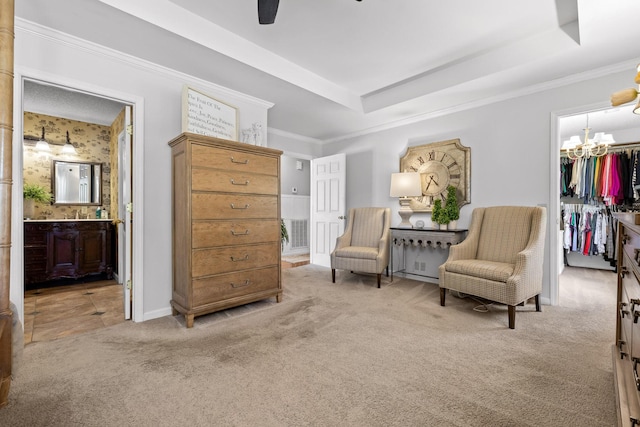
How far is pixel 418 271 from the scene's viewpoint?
4.18 metres

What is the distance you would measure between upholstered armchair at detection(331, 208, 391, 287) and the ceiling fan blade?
273 cm

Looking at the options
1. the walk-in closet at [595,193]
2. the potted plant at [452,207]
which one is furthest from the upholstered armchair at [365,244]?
the walk-in closet at [595,193]

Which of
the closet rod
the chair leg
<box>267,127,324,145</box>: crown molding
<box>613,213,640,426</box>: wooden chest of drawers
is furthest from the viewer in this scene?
<box>267,127,324,145</box>: crown molding

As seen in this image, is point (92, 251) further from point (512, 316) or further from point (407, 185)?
point (512, 316)

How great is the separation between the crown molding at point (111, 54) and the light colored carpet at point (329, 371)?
226cm

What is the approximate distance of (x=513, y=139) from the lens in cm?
332

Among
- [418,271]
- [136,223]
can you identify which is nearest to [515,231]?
[418,271]

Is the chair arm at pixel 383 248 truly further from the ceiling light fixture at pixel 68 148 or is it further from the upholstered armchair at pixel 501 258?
the ceiling light fixture at pixel 68 148

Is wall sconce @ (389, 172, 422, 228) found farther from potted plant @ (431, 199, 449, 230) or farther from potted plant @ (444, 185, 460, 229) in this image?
potted plant @ (444, 185, 460, 229)

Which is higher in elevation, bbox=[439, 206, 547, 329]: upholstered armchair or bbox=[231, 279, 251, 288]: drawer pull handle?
bbox=[439, 206, 547, 329]: upholstered armchair

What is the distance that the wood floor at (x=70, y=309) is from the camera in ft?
7.86

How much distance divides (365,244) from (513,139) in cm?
219

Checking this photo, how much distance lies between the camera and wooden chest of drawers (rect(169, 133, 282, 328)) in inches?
96.0

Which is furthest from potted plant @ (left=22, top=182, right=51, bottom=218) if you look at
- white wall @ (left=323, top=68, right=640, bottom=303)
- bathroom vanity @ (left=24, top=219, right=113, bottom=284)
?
white wall @ (left=323, top=68, right=640, bottom=303)
